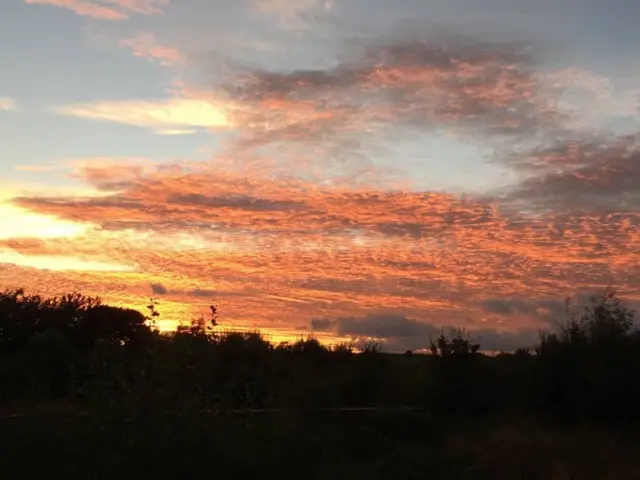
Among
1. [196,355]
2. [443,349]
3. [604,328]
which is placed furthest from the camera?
[443,349]

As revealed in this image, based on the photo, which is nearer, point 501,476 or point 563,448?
point 501,476

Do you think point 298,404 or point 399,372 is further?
point 399,372

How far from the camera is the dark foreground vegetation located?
57.3ft

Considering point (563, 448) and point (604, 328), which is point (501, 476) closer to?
point (563, 448)

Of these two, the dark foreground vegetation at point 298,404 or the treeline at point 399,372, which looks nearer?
the dark foreground vegetation at point 298,404

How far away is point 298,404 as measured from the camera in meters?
29.0

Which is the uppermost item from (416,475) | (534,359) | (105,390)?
(534,359)

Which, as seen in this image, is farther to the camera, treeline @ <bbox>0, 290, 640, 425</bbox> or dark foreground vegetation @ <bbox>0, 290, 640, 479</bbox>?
treeline @ <bbox>0, 290, 640, 425</bbox>

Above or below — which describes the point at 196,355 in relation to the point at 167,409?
above

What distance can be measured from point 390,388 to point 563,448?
12.5 meters

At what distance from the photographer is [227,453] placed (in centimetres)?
1775

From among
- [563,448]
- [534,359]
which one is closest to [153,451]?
[563,448]

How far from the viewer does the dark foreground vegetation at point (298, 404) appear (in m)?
17.5

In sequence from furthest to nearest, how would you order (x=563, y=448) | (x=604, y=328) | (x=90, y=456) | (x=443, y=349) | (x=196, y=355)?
(x=443, y=349)
(x=604, y=328)
(x=563, y=448)
(x=196, y=355)
(x=90, y=456)
